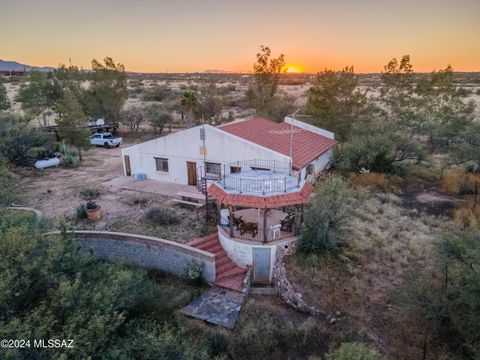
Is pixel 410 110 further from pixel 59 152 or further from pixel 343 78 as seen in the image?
pixel 59 152

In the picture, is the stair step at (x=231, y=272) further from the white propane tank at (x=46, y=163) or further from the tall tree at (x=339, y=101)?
the white propane tank at (x=46, y=163)

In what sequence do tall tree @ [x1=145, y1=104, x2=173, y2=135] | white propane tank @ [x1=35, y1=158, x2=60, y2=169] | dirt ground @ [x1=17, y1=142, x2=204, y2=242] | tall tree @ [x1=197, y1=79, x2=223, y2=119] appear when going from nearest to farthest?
dirt ground @ [x1=17, y1=142, x2=204, y2=242]
white propane tank @ [x1=35, y1=158, x2=60, y2=169]
tall tree @ [x1=145, y1=104, x2=173, y2=135]
tall tree @ [x1=197, y1=79, x2=223, y2=119]

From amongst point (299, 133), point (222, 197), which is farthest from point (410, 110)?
point (222, 197)

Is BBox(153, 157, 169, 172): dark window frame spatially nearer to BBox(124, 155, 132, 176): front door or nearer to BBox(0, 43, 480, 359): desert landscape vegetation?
BBox(124, 155, 132, 176): front door

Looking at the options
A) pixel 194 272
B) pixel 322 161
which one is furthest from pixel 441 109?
pixel 194 272

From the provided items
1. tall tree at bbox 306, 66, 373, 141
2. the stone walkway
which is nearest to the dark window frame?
the stone walkway

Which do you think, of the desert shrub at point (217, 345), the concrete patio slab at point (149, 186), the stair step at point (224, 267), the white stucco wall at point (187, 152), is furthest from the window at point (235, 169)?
the desert shrub at point (217, 345)

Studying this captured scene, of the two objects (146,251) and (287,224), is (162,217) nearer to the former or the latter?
(146,251)
